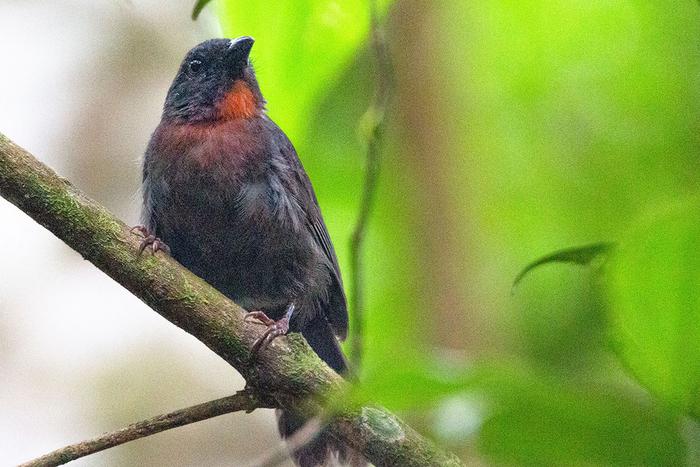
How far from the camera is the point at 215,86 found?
13.2 ft

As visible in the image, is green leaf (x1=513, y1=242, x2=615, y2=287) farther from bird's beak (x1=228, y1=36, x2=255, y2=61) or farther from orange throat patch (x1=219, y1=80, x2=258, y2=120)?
bird's beak (x1=228, y1=36, x2=255, y2=61)

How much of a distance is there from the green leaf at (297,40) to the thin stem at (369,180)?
54 millimetres

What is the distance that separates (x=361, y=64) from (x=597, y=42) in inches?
49.8

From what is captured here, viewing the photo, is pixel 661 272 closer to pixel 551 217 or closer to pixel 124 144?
pixel 551 217

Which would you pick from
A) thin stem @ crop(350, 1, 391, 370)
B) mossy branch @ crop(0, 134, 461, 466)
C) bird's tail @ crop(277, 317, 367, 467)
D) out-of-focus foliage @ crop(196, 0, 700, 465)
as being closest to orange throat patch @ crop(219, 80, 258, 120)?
out-of-focus foliage @ crop(196, 0, 700, 465)

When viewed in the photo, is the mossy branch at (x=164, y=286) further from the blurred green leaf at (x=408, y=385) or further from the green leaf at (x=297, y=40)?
the blurred green leaf at (x=408, y=385)

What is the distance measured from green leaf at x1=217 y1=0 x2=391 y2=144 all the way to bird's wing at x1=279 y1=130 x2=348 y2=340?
2.34m

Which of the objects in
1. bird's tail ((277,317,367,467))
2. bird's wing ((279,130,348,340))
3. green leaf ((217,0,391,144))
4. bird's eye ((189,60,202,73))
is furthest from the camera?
bird's eye ((189,60,202,73))

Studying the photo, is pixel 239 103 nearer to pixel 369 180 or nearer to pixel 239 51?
pixel 239 51

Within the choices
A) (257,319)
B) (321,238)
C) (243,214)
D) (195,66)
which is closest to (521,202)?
(257,319)

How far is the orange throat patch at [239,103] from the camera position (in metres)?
3.90

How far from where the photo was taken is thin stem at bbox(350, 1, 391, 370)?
4.63 ft

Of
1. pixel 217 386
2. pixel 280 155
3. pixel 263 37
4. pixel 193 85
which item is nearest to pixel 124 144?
pixel 217 386

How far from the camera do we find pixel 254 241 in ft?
11.8
